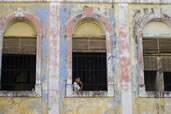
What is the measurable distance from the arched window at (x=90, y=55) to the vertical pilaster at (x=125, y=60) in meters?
0.72

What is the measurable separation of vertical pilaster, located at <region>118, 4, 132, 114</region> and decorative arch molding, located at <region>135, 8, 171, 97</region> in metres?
0.40

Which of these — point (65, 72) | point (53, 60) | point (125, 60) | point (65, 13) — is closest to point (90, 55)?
A: point (65, 72)

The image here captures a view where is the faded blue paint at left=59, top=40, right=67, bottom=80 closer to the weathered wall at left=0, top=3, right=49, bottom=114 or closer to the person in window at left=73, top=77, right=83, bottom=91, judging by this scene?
the person in window at left=73, top=77, right=83, bottom=91

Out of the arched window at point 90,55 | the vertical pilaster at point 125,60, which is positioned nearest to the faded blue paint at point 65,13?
the arched window at point 90,55

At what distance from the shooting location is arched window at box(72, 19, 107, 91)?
13.9 metres

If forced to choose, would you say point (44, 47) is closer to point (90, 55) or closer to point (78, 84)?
point (90, 55)

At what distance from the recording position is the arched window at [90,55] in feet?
45.6

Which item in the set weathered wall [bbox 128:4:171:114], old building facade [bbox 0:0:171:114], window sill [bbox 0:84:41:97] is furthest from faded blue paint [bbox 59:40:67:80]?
weathered wall [bbox 128:4:171:114]

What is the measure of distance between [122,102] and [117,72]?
1225mm

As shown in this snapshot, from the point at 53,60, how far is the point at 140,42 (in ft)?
12.1

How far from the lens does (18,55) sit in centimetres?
1399

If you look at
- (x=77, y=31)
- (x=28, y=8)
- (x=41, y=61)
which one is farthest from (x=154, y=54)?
(x=28, y=8)

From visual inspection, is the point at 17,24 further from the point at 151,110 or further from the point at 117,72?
the point at 151,110

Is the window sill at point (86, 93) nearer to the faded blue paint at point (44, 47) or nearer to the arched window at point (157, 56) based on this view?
the faded blue paint at point (44, 47)
